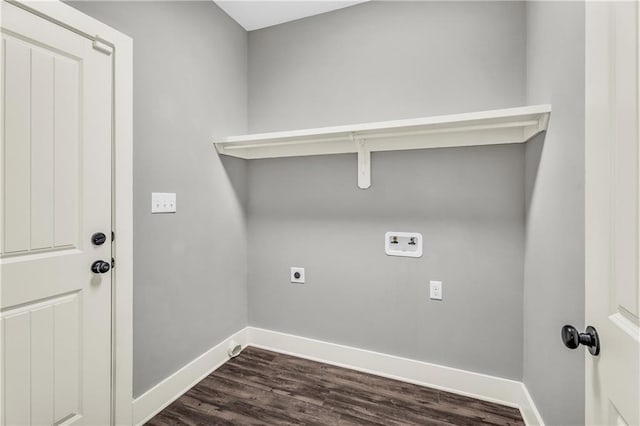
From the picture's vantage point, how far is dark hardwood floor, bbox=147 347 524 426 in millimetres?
1650

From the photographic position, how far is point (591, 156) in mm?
729

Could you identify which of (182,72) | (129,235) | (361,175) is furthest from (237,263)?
(182,72)

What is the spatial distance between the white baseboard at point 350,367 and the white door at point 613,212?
1.15 meters

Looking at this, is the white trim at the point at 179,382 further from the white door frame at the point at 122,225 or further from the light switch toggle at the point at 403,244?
the light switch toggle at the point at 403,244

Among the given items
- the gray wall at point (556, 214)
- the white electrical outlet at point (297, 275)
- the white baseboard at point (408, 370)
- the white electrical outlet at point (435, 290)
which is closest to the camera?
the gray wall at point (556, 214)

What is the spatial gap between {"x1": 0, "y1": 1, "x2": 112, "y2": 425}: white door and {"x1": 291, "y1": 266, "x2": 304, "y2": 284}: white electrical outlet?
4.02 ft

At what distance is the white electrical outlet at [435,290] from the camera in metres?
1.95

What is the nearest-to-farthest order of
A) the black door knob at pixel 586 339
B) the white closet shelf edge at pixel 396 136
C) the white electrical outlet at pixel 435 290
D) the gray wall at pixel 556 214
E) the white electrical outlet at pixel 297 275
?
1. the black door knob at pixel 586 339
2. the gray wall at pixel 556 214
3. the white closet shelf edge at pixel 396 136
4. the white electrical outlet at pixel 435 290
5. the white electrical outlet at pixel 297 275

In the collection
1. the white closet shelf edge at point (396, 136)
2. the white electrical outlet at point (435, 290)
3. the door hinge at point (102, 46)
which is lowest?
the white electrical outlet at point (435, 290)

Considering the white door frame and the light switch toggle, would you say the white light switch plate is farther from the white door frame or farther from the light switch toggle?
the light switch toggle

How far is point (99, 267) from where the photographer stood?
1.42 meters

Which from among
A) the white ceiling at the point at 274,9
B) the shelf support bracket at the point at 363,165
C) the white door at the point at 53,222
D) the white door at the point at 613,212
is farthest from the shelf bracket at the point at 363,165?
the white door at the point at 53,222

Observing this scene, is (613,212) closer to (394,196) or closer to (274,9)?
(394,196)

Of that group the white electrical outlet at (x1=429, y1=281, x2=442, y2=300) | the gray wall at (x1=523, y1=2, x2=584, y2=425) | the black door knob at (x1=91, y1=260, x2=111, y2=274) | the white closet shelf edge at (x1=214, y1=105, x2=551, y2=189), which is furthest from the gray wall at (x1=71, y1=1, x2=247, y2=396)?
the gray wall at (x1=523, y1=2, x2=584, y2=425)
